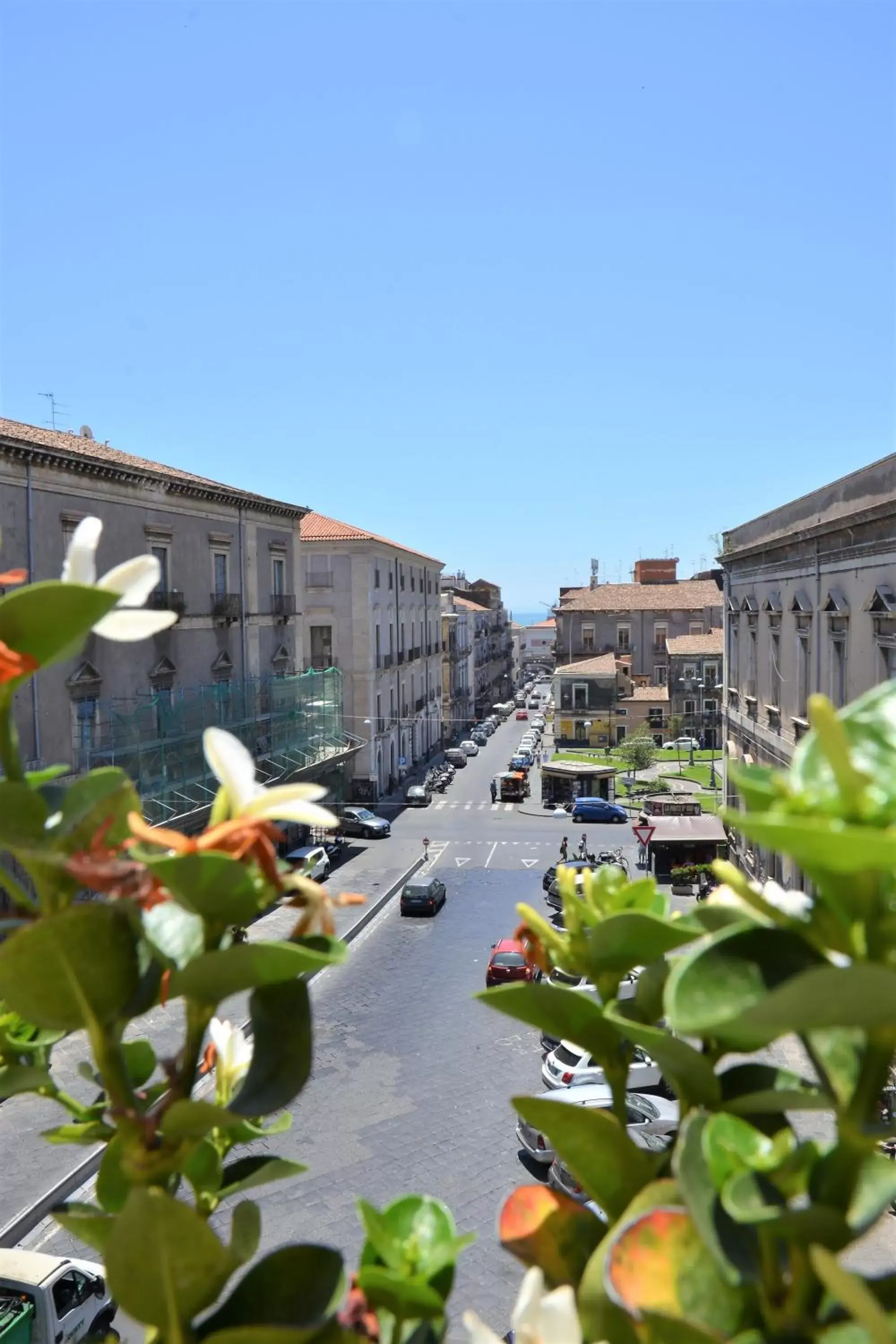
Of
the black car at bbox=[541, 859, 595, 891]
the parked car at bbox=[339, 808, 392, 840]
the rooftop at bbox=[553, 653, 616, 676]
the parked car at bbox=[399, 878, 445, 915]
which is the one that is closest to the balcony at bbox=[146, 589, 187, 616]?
the parked car at bbox=[399, 878, 445, 915]

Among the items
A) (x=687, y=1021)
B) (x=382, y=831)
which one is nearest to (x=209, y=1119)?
(x=687, y=1021)

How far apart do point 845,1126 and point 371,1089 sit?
16.2 m

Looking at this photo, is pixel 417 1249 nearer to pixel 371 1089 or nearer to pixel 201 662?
pixel 371 1089

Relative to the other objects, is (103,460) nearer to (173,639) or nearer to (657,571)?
(173,639)

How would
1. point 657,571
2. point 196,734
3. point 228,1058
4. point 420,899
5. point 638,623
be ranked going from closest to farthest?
point 228,1058 → point 196,734 → point 420,899 → point 638,623 → point 657,571

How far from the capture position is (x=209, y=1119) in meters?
0.98

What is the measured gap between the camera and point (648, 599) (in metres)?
62.2

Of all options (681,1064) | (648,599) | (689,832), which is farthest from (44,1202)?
(648,599)

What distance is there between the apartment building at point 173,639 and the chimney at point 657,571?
44.2 metres

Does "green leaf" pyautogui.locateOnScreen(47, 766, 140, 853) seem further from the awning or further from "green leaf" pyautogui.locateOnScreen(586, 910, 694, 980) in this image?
the awning

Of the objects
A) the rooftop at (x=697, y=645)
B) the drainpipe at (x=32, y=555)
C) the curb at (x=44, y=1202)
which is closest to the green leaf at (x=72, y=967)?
the curb at (x=44, y=1202)

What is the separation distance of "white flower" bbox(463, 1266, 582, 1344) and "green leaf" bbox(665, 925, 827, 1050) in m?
0.30

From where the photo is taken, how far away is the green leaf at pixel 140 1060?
1213 millimetres

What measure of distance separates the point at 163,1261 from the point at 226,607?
27.1 m
